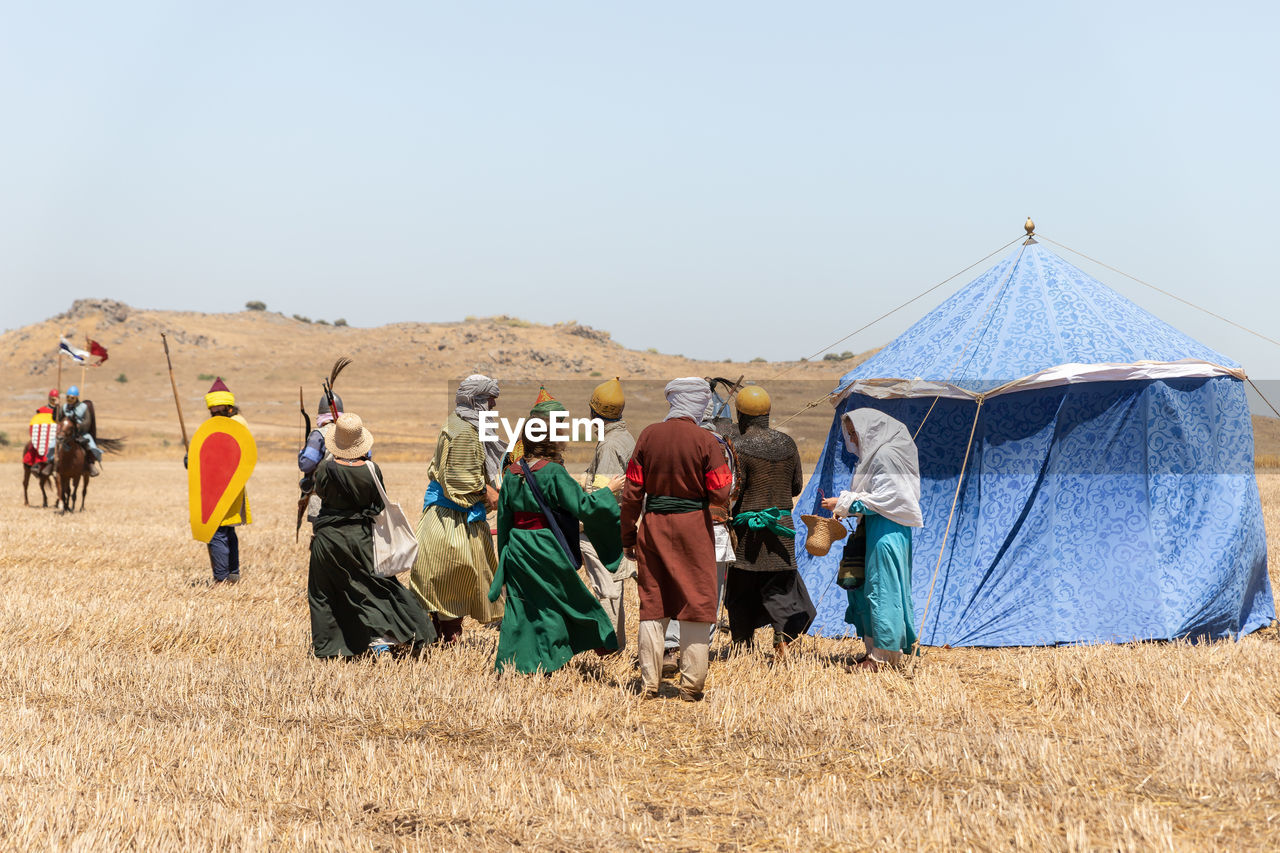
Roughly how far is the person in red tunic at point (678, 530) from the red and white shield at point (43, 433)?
Answer: 50.1 ft

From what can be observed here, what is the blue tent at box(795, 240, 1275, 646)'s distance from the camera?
320 inches

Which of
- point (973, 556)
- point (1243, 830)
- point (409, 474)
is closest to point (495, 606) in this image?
point (973, 556)

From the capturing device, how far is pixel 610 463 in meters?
7.64

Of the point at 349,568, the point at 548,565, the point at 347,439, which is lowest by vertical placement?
the point at 349,568

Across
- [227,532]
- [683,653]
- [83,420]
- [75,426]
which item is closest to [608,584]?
[683,653]

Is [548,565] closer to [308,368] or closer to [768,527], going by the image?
[768,527]

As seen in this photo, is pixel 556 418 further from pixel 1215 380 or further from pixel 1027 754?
pixel 1215 380

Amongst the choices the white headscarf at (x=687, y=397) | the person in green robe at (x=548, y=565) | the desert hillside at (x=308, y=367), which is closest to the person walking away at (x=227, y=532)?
the person in green robe at (x=548, y=565)

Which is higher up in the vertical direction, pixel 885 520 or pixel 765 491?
pixel 765 491

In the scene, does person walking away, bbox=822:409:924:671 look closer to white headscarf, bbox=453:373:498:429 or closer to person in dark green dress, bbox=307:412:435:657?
white headscarf, bbox=453:373:498:429

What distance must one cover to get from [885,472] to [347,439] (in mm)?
3518

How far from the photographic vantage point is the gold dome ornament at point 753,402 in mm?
7793

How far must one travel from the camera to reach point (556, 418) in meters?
6.74

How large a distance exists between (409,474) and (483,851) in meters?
25.4
